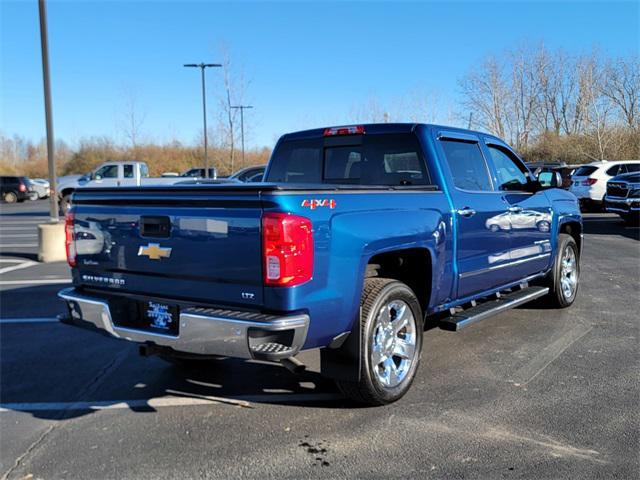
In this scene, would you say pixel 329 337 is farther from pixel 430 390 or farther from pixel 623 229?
pixel 623 229

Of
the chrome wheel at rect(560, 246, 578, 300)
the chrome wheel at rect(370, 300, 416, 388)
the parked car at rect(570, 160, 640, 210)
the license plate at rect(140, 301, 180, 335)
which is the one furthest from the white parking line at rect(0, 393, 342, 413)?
the parked car at rect(570, 160, 640, 210)

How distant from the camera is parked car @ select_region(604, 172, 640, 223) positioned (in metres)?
15.4

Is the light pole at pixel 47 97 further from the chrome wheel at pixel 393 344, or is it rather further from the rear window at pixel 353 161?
the chrome wheel at pixel 393 344

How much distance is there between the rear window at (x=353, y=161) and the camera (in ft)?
15.6

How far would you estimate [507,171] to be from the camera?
587 centimetres

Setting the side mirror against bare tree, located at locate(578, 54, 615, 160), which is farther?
bare tree, located at locate(578, 54, 615, 160)

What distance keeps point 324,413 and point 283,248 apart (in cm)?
147

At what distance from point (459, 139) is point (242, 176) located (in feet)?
40.0

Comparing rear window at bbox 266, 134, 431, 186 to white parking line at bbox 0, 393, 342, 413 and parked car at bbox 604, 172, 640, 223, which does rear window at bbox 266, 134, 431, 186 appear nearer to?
white parking line at bbox 0, 393, 342, 413

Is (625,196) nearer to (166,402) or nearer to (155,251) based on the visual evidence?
(166,402)

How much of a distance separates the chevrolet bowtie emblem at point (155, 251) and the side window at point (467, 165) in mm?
2538

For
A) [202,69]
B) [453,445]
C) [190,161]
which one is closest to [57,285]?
[453,445]

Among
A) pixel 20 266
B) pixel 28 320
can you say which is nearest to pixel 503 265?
pixel 28 320

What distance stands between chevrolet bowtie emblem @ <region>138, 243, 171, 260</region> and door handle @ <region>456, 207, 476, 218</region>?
2.37m
